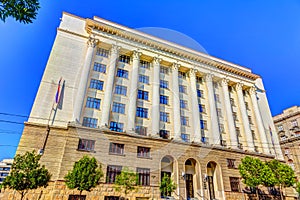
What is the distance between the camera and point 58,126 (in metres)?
20.5

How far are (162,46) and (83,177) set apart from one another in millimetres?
23017

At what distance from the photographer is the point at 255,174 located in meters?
22.4

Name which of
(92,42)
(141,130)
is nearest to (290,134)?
(141,130)

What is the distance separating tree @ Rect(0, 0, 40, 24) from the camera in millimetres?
5169

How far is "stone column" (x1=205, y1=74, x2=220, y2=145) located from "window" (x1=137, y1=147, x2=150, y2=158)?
10.6 metres

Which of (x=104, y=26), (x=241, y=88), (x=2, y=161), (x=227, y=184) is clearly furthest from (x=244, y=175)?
(x=2, y=161)

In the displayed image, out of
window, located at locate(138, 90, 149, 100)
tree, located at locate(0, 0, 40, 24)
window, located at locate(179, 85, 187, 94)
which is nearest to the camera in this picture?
tree, located at locate(0, 0, 40, 24)

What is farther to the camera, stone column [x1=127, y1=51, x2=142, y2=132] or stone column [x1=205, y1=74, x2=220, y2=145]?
stone column [x1=205, y1=74, x2=220, y2=145]

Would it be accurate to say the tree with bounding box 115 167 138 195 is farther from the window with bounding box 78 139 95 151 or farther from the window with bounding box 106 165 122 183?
the window with bounding box 78 139 95 151

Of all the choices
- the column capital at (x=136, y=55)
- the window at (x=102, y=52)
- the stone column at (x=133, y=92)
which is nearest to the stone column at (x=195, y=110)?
the stone column at (x=133, y=92)

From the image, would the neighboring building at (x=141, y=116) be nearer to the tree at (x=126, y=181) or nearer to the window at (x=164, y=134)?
the window at (x=164, y=134)

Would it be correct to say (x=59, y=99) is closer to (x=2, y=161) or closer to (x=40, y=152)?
(x=40, y=152)

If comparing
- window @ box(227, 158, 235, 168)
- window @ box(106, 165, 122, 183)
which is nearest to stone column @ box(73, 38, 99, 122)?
window @ box(106, 165, 122, 183)

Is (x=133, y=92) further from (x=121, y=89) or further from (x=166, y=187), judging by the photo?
(x=166, y=187)
